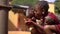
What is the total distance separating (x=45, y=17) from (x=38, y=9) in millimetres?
123

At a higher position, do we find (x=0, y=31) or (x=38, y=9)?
(x=38, y=9)

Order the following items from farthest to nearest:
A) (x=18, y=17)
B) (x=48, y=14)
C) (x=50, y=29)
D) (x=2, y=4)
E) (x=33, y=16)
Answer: (x=18, y=17)
(x=33, y=16)
(x=48, y=14)
(x=50, y=29)
(x=2, y=4)

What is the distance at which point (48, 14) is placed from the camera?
3.18 m

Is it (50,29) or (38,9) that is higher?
(38,9)

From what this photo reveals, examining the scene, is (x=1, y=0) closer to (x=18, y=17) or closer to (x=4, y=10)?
(x=4, y=10)

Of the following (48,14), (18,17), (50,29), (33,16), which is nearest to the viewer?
(50,29)

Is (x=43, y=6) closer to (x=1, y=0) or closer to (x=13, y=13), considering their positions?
(x=1, y=0)

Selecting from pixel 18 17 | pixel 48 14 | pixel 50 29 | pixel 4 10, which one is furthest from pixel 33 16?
pixel 18 17

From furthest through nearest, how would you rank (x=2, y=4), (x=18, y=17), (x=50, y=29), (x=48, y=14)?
(x=18, y=17), (x=48, y=14), (x=50, y=29), (x=2, y=4)

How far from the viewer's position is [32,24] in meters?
3.11

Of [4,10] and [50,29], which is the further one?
[50,29]

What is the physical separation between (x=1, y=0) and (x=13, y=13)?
1152 cm

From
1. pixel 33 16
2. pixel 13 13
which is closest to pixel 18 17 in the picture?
pixel 13 13

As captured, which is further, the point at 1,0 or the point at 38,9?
the point at 38,9
